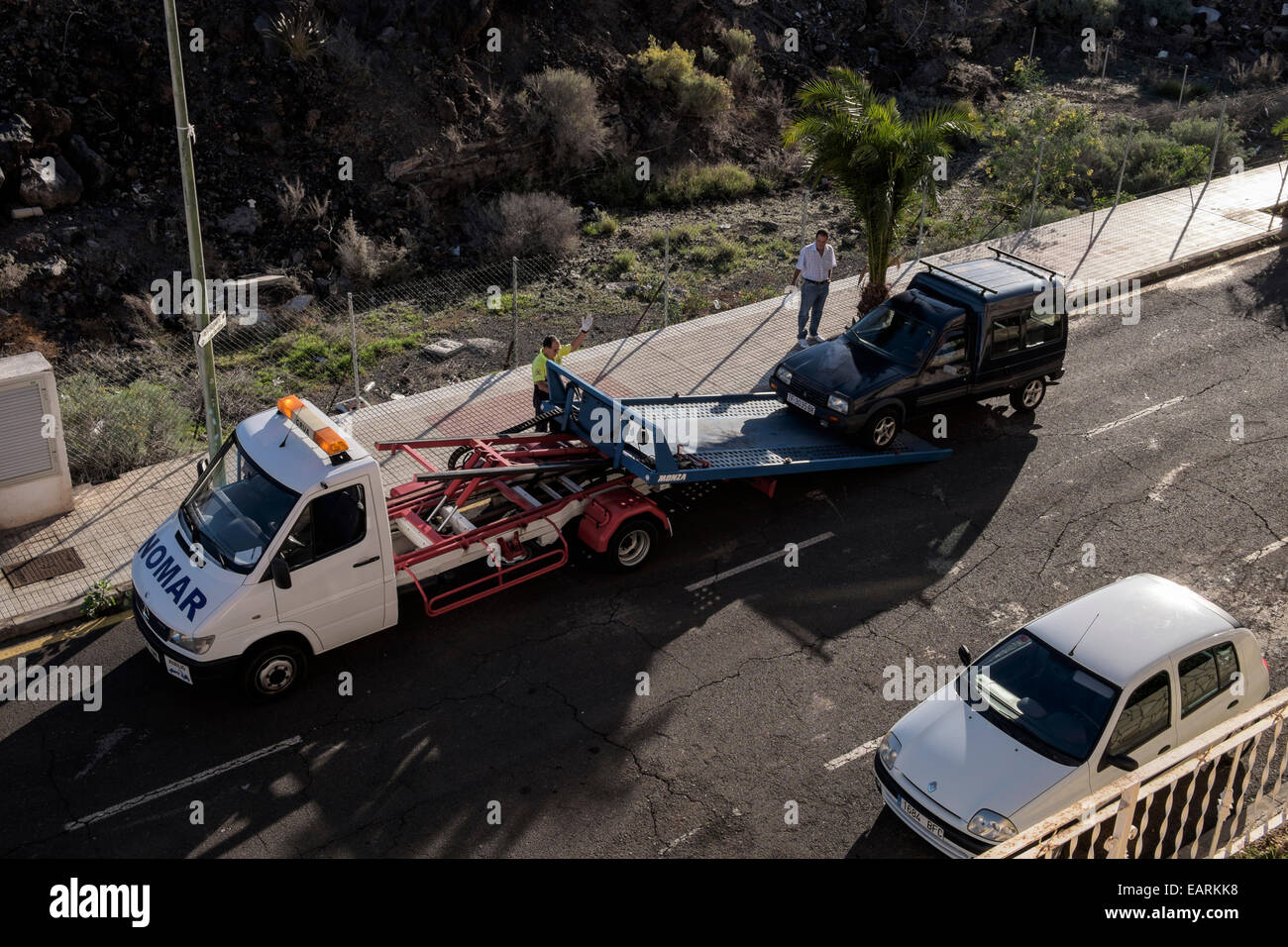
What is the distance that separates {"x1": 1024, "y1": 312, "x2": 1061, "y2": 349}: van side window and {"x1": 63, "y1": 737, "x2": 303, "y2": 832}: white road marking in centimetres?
1012

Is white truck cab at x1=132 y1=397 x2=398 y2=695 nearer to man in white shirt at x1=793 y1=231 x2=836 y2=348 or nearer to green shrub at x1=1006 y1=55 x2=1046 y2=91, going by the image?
man in white shirt at x1=793 y1=231 x2=836 y2=348

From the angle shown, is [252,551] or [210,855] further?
[252,551]

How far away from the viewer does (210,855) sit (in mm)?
8391

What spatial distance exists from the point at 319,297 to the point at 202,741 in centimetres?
1126

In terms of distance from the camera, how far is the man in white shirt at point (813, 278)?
16391mm

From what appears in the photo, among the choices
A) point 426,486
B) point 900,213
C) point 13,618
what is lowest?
point 13,618

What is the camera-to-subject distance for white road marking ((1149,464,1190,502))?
13.5 meters

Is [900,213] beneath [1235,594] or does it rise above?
above

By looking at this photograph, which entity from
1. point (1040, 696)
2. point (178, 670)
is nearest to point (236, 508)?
point (178, 670)

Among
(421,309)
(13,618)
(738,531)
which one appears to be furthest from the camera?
(421,309)

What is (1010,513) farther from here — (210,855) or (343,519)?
(210,855)

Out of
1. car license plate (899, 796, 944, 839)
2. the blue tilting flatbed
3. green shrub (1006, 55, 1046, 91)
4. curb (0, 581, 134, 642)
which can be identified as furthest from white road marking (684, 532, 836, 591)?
green shrub (1006, 55, 1046, 91)

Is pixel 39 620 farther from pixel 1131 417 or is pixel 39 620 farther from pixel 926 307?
pixel 1131 417

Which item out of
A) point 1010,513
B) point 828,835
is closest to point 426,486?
point 828,835
